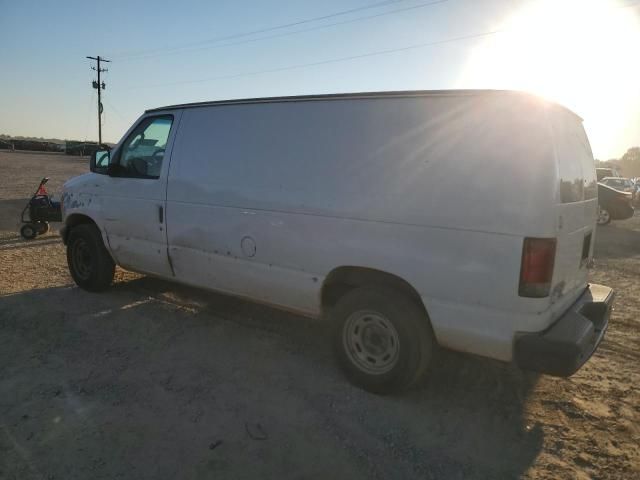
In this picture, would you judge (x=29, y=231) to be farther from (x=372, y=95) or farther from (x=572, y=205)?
(x=572, y=205)

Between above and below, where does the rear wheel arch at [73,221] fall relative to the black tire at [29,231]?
above

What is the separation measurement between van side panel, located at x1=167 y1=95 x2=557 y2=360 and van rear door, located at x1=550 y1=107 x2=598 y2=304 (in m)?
0.21

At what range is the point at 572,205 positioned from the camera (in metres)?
3.01

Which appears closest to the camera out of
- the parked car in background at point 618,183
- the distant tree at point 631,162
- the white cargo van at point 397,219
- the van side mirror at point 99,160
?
the white cargo van at point 397,219

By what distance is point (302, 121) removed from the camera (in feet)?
12.1

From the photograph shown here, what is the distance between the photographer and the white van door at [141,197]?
4688 mm

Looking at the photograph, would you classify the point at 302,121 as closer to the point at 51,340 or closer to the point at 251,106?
the point at 251,106

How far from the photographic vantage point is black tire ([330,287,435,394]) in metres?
3.22

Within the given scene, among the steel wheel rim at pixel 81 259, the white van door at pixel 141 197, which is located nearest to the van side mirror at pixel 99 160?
the white van door at pixel 141 197

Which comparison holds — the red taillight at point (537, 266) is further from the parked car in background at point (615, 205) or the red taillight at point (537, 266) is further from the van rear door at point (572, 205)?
the parked car in background at point (615, 205)

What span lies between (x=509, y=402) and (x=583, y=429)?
50 cm

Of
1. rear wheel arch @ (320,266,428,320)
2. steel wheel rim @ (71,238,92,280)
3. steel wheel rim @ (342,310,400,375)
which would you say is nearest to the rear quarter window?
rear wheel arch @ (320,266,428,320)

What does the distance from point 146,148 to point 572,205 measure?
4.17 meters

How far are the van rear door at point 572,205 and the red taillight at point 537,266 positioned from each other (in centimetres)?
10
